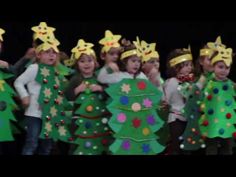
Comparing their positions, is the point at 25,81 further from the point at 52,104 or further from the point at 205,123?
the point at 205,123

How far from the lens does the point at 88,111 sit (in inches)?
265

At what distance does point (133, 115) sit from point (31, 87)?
0.79 m

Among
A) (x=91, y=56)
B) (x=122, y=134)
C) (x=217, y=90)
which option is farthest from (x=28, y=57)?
(x=217, y=90)

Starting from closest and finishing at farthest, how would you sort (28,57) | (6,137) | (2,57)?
(6,137) < (28,57) < (2,57)

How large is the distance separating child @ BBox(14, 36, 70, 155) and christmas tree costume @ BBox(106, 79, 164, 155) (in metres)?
0.39

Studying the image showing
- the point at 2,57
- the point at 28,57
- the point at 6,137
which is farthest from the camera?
the point at 2,57

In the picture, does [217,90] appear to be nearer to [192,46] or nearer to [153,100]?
[153,100]

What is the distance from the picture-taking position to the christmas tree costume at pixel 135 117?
6676 millimetres

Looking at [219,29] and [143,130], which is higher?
[219,29]

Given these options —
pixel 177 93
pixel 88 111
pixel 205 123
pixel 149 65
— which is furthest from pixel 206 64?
pixel 88 111

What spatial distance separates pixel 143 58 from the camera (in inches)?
281

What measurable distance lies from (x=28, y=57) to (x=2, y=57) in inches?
35.3

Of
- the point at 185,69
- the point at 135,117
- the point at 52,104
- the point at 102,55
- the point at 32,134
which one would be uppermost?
the point at 102,55

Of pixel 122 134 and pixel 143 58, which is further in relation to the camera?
pixel 143 58
